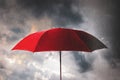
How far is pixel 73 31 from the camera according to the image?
26.5 ft

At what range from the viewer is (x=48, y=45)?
25.3ft

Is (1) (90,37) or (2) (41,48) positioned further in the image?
(1) (90,37)

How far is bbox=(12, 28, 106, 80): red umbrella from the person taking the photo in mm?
7699

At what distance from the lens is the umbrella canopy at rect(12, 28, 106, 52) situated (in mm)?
7702

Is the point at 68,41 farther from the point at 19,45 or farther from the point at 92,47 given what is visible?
the point at 19,45

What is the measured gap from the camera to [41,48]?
7668 millimetres

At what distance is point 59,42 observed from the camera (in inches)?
306

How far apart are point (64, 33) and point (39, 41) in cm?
54

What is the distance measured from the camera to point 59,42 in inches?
306

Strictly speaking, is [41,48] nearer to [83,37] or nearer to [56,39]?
[56,39]

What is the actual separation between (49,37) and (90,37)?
944mm

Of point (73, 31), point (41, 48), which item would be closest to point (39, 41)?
point (41, 48)

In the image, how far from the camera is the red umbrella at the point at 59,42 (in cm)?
770

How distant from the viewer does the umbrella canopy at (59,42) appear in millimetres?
7702
